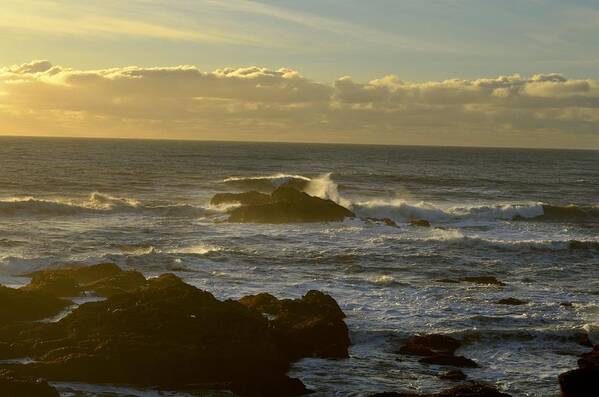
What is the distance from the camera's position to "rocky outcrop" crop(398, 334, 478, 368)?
820 inches

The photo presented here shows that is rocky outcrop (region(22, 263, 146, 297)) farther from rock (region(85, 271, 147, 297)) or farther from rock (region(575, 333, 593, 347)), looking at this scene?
rock (region(575, 333, 593, 347))

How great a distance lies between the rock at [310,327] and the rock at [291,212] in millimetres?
26428

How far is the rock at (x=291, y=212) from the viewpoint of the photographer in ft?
167

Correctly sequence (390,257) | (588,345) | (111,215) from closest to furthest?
(588,345), (390,257), (111,215)

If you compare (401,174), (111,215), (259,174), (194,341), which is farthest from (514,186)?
(194,341)

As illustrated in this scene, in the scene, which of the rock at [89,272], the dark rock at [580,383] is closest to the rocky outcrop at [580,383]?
the dark rock at [580,383]

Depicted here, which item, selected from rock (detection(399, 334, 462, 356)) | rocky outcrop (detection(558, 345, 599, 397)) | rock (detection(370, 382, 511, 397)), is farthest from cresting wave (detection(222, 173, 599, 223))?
rock (detection(370, 382, 511, 397))

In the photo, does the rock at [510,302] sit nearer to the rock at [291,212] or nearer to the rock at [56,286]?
the rock at [56,286]

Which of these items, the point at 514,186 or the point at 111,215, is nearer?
the point at 111,215

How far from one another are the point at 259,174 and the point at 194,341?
90.2m

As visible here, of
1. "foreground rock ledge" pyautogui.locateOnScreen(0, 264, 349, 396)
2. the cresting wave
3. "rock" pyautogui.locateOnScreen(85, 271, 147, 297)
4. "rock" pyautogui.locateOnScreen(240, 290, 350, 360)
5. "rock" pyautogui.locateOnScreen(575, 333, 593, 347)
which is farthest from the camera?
the cresting wave

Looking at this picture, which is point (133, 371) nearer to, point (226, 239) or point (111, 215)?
point (226, 239)

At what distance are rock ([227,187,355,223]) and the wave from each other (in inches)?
218

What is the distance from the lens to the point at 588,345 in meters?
23.2
